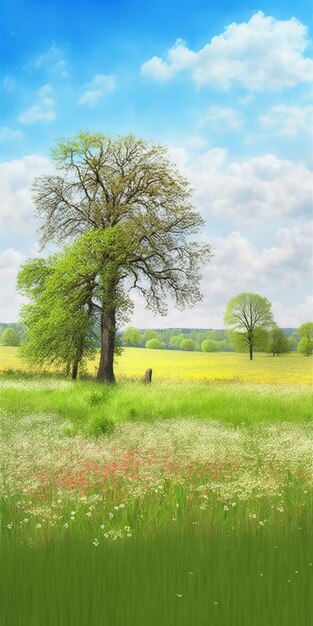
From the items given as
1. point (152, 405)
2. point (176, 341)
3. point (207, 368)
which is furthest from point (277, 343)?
point (152, 405)

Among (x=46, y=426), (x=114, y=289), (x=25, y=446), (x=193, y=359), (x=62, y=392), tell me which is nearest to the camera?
(x=25, y=446)

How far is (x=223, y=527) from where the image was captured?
679 centimetres

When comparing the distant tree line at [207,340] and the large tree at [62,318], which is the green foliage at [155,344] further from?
the large tree at [62,318]

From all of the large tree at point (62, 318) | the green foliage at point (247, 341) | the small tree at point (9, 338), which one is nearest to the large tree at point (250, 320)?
the green foliage at point (247, 341)

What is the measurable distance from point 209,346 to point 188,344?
6028mm

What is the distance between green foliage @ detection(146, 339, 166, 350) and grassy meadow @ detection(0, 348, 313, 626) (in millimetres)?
66644

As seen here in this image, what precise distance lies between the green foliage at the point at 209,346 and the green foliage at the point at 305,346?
12.3 m

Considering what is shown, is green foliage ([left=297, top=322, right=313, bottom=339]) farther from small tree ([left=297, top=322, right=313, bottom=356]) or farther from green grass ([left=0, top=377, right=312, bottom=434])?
green grass ([left=0, top=377, right=312, bottom=434])

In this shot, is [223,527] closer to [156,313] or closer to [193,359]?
[156,313]

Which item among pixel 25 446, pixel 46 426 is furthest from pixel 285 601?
pixel 46 426

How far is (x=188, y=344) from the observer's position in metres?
90.6

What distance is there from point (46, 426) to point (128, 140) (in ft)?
63.4

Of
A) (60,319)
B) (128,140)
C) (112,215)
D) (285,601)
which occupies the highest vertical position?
(128,140)

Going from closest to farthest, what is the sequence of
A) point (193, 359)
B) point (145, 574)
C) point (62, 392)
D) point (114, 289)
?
point (145, 574) → point (62, 392) → point (114, 289) → point (193, 359)
